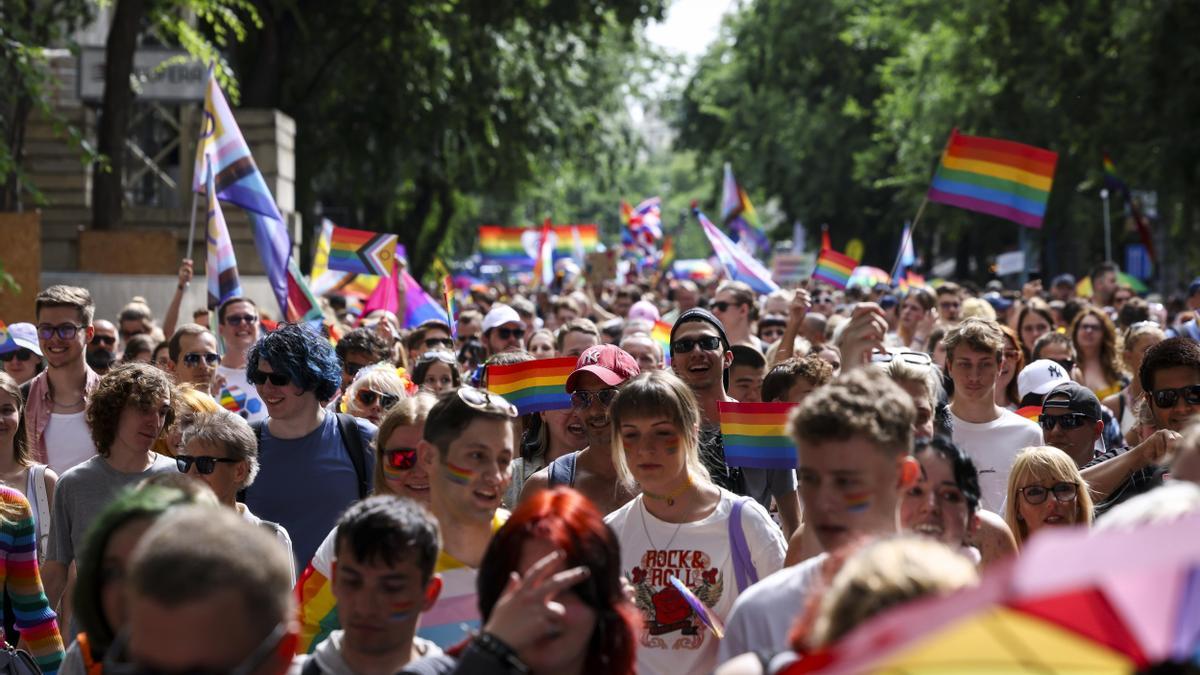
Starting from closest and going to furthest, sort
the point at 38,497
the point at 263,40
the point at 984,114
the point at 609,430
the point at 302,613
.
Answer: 1. the point at 302,613
2. the point at 609,430
3. the point at 38,497
4. the point at 263,40
5. the point at 984,114


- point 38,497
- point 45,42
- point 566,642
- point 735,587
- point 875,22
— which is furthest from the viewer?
point 875,22

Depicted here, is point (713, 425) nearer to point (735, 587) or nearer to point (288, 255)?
point (735, 587)

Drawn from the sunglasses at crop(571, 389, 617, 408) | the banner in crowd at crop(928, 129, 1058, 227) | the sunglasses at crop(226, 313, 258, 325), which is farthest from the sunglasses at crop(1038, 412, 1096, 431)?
the banner in crowd at crop(928, 129, 1058, 227)

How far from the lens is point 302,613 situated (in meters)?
4.66

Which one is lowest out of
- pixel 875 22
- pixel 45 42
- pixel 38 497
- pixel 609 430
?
pixel 38 497

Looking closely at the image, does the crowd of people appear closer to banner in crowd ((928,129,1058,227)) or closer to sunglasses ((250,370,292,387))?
sunglasses ((250,370,292,387))

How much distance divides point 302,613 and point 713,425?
2.71 meters

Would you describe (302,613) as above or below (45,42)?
below

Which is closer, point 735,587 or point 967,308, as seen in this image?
point 735,587

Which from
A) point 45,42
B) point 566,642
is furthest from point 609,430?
point 45,42

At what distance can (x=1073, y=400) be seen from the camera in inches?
292

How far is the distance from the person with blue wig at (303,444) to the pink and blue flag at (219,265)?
4.38 m

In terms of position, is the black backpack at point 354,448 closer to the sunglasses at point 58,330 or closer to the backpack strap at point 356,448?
the backpack strap at point 356,448

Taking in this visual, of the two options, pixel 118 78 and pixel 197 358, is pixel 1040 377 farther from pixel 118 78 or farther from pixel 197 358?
pixel 118 78
